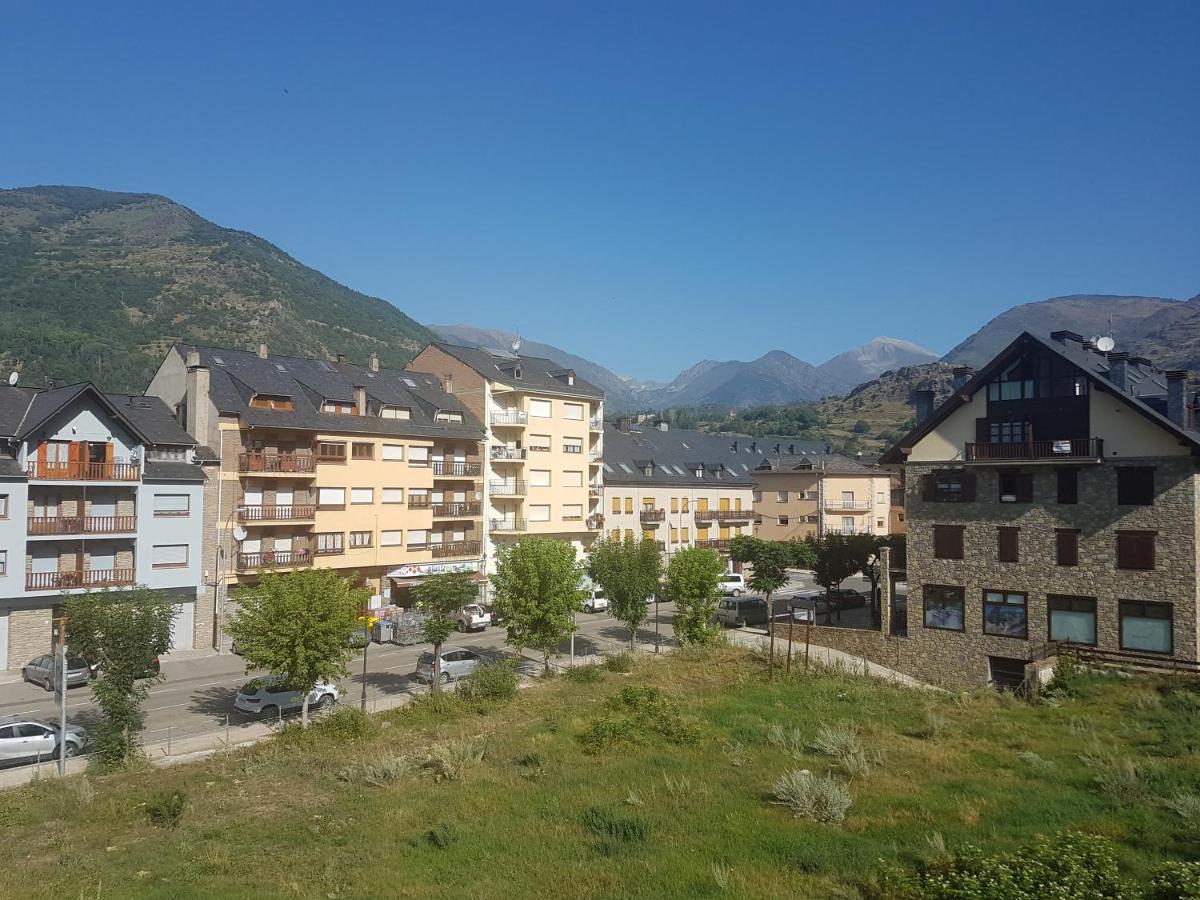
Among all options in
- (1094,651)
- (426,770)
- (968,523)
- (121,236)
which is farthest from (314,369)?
(121,236)

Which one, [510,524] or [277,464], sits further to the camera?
[510,524]

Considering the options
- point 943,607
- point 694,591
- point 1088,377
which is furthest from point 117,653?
point 1088,377

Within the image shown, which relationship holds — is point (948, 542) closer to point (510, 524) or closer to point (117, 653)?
point (510, 524)

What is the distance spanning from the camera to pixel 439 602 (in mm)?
30250

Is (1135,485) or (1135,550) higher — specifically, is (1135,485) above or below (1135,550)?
above

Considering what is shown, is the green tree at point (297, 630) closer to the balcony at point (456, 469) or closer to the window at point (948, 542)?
the balcony at point (456, 469)

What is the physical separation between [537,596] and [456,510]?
17337 mm

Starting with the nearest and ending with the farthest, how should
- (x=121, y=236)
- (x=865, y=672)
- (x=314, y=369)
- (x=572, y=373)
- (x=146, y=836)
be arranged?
(x=146, y=836) < (x=865, y=672) < (x=314, y=369) < (x=572, y=373) < (x=121, y=236)

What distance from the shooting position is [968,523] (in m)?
34.2

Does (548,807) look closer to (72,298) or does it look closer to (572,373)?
(572,373)

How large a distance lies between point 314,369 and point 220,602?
15.0 m

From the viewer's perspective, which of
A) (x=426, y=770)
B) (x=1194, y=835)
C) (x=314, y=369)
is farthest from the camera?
(x=314, y=369)

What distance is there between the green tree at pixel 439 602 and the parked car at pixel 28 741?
1085cm

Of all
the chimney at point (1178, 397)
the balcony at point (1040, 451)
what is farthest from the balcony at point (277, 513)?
the chimney at point (1178, 397)
